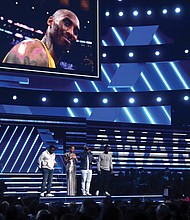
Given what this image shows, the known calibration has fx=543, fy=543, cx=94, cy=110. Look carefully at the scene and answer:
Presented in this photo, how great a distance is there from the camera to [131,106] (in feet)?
102

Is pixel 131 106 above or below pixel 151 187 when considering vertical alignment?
above

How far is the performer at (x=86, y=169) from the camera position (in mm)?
18844

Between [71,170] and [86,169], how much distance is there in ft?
1.83

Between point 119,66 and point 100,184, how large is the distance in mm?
15169

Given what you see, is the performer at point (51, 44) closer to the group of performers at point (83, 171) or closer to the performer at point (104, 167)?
the group of performers at point (83, 171)

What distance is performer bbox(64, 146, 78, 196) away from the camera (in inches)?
727

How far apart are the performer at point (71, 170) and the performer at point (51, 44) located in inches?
143

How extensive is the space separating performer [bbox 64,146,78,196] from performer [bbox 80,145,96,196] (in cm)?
28

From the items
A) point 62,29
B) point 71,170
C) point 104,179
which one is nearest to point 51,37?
point 62,29

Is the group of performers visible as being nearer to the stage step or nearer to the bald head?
the stage step

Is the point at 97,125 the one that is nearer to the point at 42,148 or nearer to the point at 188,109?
the point at 42,148

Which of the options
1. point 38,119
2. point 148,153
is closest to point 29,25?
point 38,119

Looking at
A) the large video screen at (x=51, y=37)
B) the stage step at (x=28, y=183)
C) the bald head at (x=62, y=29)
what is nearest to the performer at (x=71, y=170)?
the stage step at (x=28, y=183)

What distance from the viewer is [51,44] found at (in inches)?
Answer: 797
